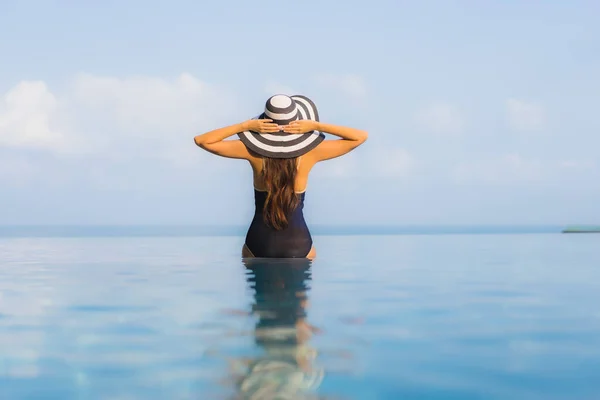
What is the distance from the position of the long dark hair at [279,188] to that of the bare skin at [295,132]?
80 millimetres

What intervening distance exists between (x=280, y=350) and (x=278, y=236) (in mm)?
4619

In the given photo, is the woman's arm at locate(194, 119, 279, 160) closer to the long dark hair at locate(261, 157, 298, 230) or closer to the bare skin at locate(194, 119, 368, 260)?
the bare skin at locate(194, 119, 368, 260)

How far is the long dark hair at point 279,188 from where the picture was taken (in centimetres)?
812

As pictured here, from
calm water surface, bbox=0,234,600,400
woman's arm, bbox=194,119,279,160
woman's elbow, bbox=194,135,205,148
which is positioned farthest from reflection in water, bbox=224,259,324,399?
woman's elbow, bbox=194,135,205,148

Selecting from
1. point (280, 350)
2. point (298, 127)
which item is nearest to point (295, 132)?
point (298, 127)

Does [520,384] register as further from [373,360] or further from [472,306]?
[472,306]

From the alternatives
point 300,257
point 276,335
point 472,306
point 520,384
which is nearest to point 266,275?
point 300,257

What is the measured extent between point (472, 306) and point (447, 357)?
219 cm

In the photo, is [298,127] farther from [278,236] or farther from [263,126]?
[278,236]

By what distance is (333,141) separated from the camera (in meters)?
8.24

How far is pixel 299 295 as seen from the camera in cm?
606

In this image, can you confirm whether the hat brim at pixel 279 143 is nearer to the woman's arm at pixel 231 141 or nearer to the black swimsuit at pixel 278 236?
the woman's arm at pixel 231 141

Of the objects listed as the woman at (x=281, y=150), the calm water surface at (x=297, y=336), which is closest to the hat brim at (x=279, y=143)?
the woman at (x=281, y=150)

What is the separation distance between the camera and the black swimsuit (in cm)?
834
